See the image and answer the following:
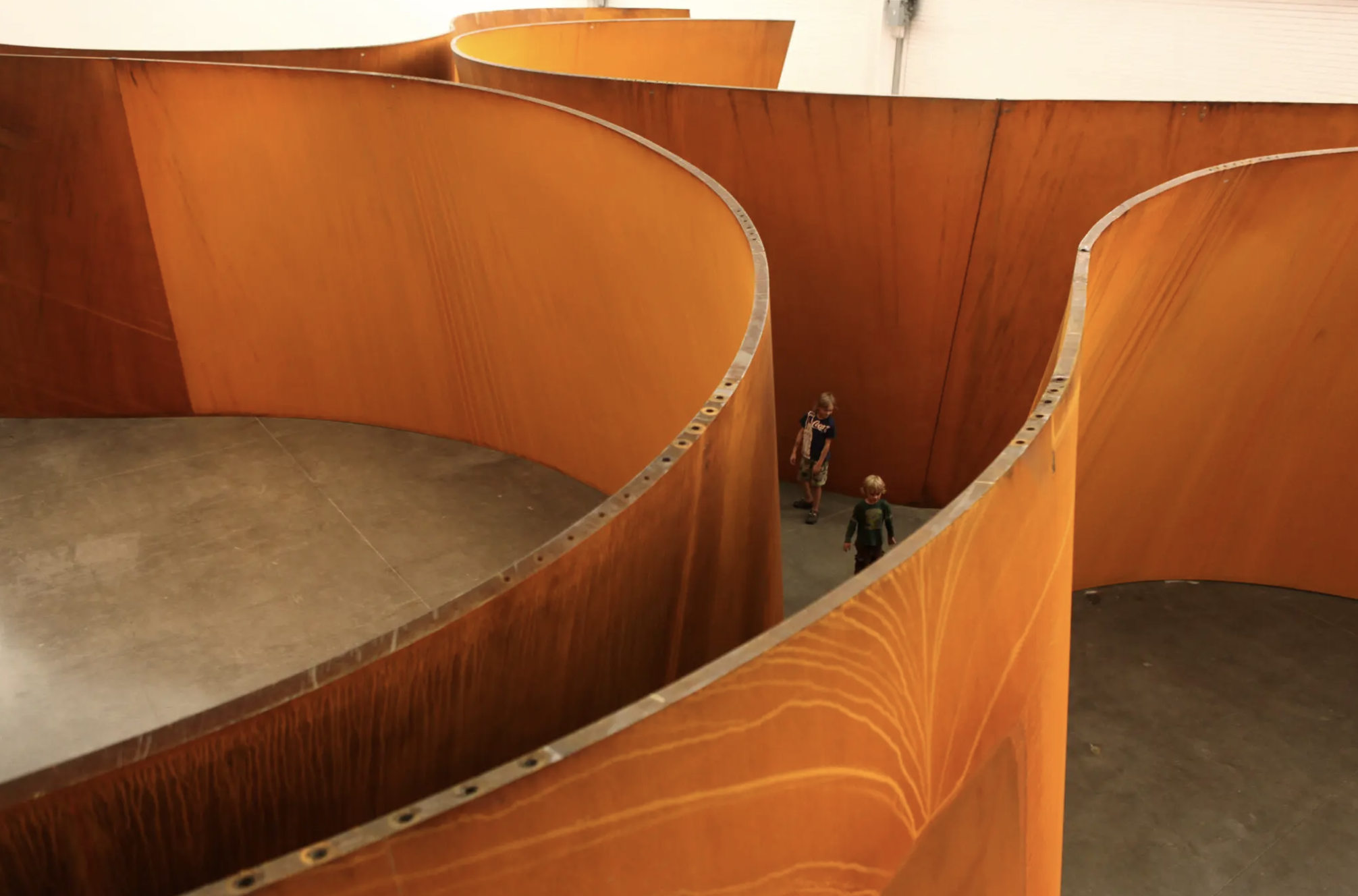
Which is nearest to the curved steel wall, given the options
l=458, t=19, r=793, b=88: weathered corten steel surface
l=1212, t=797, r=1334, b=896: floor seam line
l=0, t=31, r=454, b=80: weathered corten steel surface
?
l=458, t=19, r=793, b=88: weathered corten steel surface

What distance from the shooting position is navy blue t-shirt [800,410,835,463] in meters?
5.18

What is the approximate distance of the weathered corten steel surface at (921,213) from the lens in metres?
4.72

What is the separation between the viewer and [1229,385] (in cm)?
441

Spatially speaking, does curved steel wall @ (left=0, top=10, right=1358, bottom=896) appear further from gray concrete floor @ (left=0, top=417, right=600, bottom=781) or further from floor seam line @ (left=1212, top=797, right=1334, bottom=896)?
A: floor seam line @ (left=1212, top=797, right=1334, bottom=896)

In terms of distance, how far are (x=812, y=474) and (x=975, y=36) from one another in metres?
6.89

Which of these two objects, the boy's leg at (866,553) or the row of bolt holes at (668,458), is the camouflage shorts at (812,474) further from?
the row of bolt holes at (668,458)

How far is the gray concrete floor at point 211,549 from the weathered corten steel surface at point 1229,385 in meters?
2.67

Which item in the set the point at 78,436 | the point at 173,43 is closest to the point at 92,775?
the point at 78,436

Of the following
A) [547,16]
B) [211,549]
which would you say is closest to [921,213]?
[211,549]

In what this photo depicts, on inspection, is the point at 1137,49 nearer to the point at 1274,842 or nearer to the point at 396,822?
the point at 1274,842

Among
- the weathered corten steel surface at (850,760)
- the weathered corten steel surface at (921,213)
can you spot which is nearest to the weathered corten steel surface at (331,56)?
the weathered corten steel surface at (921,213)

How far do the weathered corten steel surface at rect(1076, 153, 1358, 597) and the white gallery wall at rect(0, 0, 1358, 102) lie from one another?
15.3 feet

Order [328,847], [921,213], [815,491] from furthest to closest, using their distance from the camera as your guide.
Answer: [815,491] < [921,213] < [328,847]

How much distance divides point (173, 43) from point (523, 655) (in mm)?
11696
